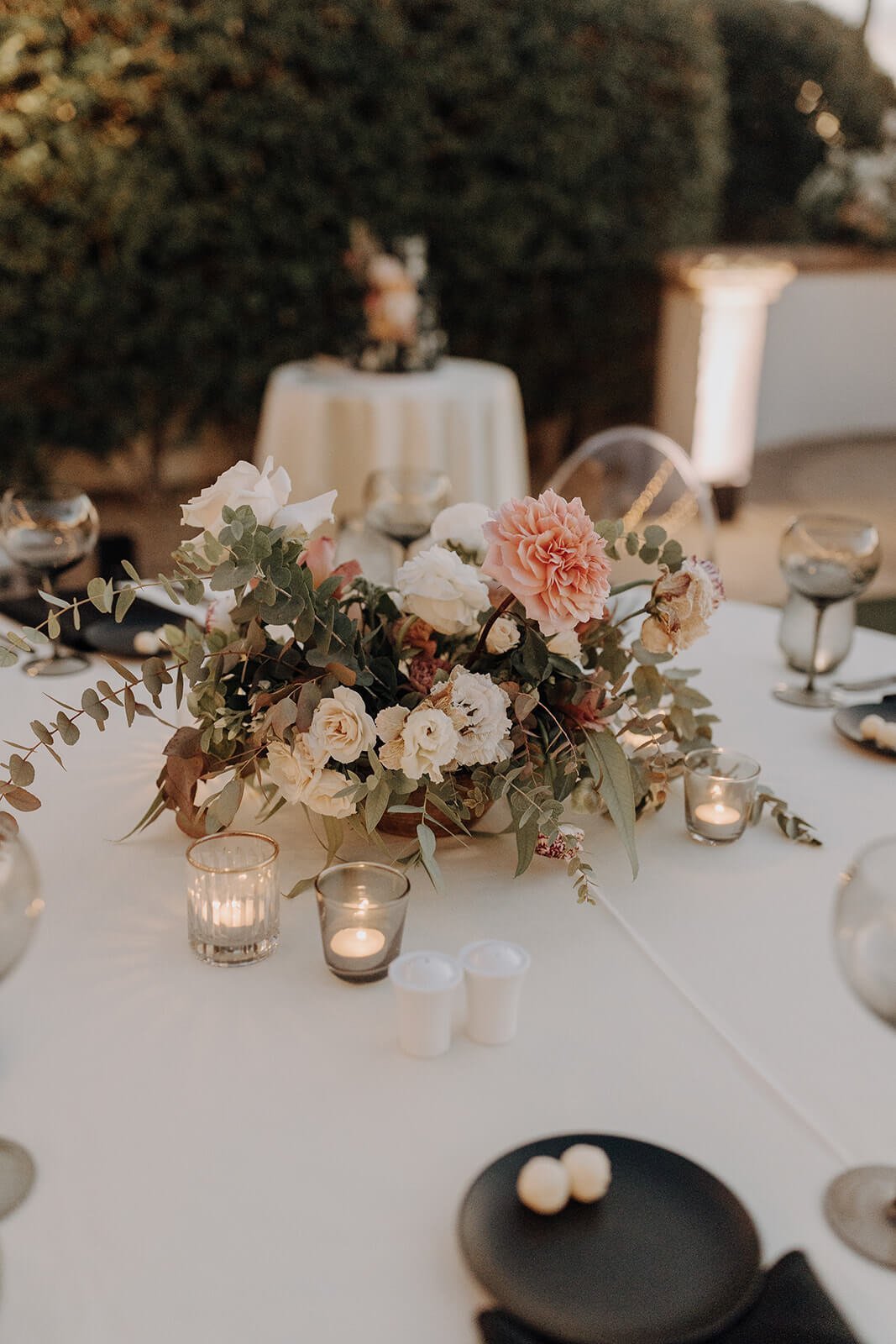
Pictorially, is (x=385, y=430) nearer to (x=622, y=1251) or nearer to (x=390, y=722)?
(x=390, y=722)

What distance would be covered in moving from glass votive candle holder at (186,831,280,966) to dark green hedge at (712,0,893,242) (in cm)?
767

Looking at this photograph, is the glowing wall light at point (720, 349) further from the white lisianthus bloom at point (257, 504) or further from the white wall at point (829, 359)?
the white lisianthus bloom at point (257, 504)

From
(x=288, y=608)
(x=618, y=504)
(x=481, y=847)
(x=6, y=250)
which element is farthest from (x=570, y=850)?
(x=6, y=250)

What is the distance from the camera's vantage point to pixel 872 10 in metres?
8.50

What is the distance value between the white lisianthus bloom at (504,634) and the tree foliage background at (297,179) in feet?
12.4

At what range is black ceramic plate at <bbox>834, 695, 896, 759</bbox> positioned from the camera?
1.42 m

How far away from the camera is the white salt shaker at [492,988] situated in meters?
0.89

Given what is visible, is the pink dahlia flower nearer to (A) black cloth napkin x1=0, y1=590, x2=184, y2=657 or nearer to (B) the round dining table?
(B) the round dining table

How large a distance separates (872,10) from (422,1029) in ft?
30.7

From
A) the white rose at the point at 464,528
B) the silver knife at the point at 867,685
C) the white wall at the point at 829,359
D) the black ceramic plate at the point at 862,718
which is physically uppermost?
Answer: the white rose at the point at 464,528

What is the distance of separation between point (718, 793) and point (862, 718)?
14.4 inches

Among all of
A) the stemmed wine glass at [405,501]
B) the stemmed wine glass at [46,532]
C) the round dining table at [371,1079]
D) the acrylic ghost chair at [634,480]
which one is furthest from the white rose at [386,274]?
→ the round dining table at [371,1079]

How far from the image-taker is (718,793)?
47.2 inches

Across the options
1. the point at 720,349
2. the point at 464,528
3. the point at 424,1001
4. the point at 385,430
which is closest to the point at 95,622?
the point at 464,528
